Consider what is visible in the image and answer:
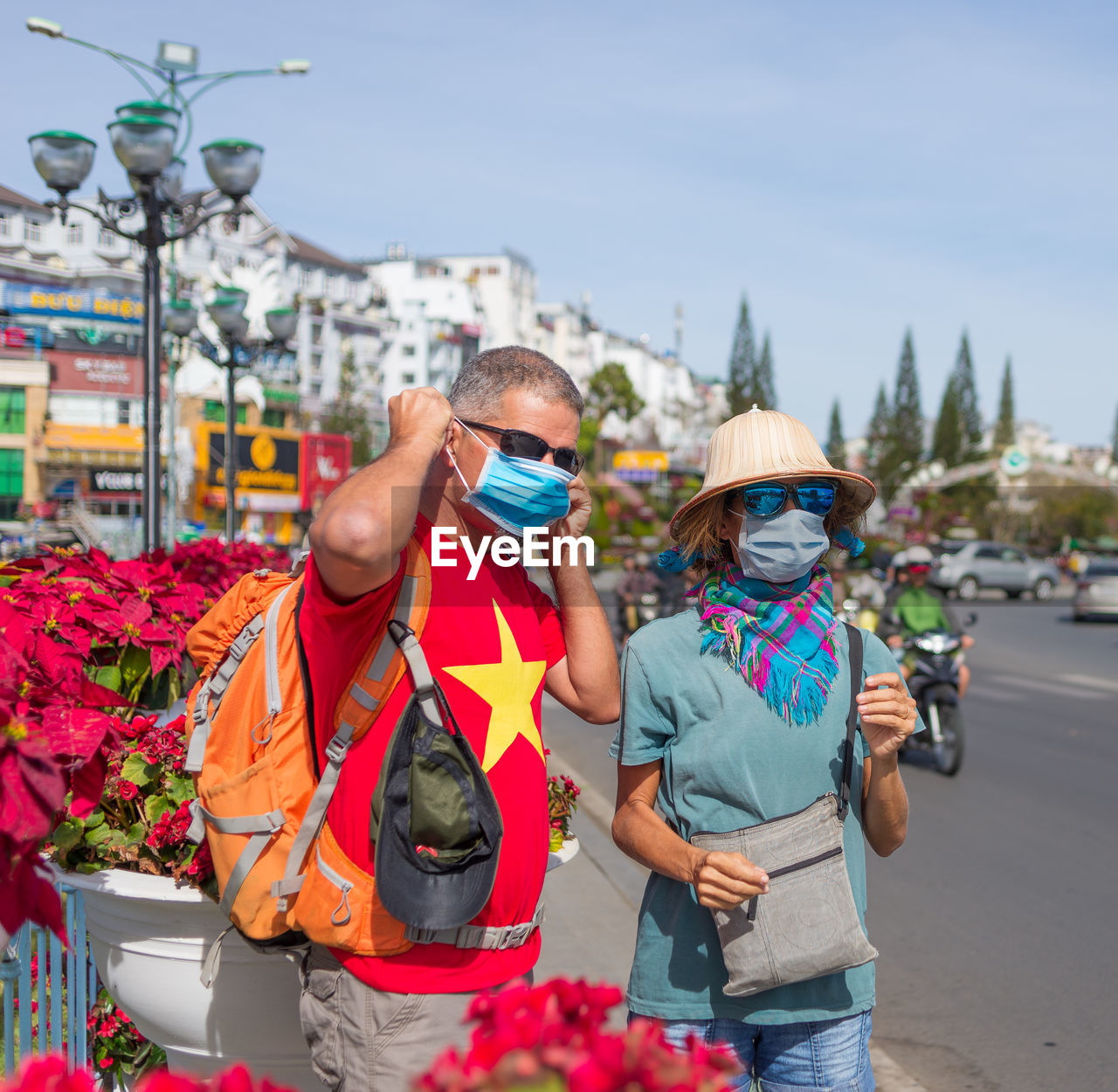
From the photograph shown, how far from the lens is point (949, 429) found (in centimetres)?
9194

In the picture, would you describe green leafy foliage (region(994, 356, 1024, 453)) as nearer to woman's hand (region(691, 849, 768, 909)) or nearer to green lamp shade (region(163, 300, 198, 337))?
green lamp shade (region(163, 300, 198, 337))

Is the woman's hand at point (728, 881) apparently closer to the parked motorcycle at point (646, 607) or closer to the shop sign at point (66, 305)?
the parked motorcycle at point (646, 607)

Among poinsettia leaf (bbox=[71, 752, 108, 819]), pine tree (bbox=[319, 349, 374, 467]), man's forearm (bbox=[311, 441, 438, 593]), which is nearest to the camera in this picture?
man's forearm (bbox=[311, 441, 438, 593])

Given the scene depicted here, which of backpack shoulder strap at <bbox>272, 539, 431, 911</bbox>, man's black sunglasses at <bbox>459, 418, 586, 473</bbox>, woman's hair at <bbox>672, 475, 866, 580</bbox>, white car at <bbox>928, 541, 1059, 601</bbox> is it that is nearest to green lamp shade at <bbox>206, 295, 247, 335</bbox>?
woman's hair at <bbox>672, 475, 866, 580</bbox>

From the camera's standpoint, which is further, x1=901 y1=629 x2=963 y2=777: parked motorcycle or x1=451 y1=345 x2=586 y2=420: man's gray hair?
x1=901 y1=629 x2=963 y2=777: parked motorcycle

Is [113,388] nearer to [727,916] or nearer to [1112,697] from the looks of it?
[1112,697]

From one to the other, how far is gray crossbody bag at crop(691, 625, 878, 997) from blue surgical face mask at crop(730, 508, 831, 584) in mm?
481

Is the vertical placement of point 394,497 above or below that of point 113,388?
below

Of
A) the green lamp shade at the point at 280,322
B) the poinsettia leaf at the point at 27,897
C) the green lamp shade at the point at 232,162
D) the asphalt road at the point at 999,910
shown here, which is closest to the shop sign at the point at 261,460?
the green lamp shade at the point at 280,322

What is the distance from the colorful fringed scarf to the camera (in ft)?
7.08

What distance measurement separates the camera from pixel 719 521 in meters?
2.43

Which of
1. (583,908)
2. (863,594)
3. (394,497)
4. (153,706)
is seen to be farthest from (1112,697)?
(394,497)

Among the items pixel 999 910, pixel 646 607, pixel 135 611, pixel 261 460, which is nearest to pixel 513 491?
pixel 135 611

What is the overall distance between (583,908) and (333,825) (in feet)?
12.5
